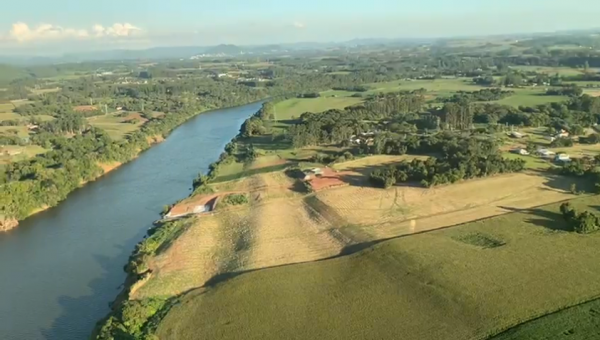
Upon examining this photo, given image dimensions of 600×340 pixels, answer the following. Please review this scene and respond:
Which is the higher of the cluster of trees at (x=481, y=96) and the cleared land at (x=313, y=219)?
the cluster of trees at (x=481, y=96)

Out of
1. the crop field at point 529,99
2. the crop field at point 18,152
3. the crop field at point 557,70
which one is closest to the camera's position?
the crop field at point 18,152

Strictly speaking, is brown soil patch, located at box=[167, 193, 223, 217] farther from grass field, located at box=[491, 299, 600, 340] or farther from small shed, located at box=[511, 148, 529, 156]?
small shed, located at box=[511, 148, 529, 156]

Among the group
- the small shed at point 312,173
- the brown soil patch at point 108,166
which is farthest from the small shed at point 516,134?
the brown soil patch at point 108,166

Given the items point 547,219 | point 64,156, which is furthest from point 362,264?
point 64,156

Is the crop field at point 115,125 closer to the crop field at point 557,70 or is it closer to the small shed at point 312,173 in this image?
Result: the small shed at point 312,173

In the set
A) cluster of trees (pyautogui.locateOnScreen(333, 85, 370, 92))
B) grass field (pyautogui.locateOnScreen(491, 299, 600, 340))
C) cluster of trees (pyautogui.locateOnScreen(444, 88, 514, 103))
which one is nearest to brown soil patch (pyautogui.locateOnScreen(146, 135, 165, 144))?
cluster of trees (pyautogui.locateOnScreen(444, 88, 514, 103))

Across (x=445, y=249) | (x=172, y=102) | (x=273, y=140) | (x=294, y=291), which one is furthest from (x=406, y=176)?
(x=172, y=102)

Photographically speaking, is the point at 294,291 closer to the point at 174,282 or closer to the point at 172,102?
the point at 174,282
